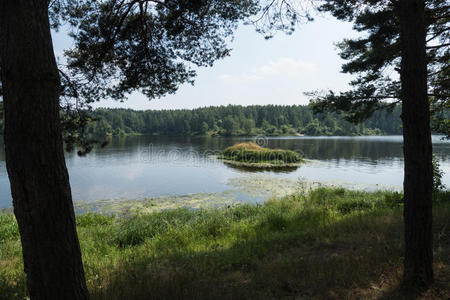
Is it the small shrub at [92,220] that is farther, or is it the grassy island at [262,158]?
the grassy island at [262,158]

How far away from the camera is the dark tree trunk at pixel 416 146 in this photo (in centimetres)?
330

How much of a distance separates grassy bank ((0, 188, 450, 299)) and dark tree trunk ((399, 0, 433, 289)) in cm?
36

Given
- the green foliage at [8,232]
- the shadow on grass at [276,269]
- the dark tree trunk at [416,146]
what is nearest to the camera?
the dark tree trunk at [416,146]

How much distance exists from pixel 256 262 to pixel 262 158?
2932 cm

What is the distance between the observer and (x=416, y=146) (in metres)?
3.31

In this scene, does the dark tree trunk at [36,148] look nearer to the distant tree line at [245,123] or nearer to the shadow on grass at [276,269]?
the shadow on grass at [276,269]

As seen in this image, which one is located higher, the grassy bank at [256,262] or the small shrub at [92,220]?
the grassy bank at [256,262]

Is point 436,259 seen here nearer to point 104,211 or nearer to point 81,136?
point 81,136

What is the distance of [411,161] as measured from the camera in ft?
11.0

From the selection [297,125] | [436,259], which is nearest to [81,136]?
[436,259]

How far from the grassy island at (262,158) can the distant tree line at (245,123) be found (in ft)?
262

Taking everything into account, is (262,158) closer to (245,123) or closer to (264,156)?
(264,156)

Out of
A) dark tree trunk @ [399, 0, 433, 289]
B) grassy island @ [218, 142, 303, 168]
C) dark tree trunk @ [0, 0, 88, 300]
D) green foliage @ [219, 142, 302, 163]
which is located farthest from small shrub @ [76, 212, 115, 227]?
green foliage @ [219, 142, 302, 163]

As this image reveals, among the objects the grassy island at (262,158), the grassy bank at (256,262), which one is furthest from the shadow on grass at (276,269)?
the grassy island at (262,158)
